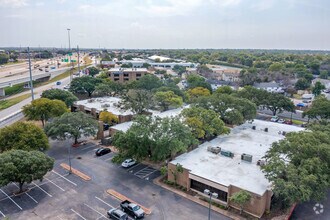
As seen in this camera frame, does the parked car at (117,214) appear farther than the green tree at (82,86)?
No

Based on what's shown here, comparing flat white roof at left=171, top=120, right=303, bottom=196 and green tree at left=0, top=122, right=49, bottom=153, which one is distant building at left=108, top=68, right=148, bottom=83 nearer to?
flat white roof at left=171, top=120, right=303, bottom=196

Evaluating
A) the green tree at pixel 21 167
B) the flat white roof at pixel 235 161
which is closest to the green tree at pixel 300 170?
the flat white roof at pixel 235 161

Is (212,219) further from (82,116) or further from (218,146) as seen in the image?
(82,116)

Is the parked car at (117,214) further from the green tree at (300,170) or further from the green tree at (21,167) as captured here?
the green tree at (300,170)

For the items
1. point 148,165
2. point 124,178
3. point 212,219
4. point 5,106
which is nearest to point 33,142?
point 124,178

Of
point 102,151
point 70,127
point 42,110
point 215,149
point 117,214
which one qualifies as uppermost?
point 42,110

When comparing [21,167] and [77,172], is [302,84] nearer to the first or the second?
[77,172]

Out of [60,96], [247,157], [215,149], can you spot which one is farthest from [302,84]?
[60,96]
